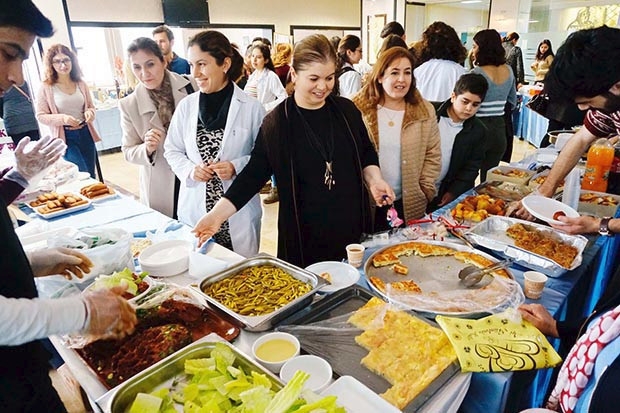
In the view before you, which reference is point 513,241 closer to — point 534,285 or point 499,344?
point 534,285

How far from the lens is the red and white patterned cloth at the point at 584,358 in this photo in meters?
0.93

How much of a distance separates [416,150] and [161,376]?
1.66m

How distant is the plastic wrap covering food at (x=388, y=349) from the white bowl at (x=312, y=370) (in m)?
0.05

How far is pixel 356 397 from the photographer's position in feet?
2.87

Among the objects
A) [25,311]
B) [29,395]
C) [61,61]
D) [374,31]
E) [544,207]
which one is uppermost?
[374,31]

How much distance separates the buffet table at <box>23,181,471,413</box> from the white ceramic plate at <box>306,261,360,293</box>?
0.32m

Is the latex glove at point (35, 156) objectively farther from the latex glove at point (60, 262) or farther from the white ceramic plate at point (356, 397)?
the white ceramic plate at point (356, 397)

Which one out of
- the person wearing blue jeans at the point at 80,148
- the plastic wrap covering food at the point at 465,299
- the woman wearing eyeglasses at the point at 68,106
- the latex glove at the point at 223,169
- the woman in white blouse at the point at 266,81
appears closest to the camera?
the plastic wrap covering food at the point at 465,299

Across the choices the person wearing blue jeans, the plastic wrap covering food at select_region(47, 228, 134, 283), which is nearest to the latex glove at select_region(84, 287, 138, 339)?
the plastic wrap covering food at select_region(47, 228, 134, 283)

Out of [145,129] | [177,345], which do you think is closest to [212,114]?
[145,129]

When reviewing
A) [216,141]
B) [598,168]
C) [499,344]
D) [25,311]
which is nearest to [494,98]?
[598,168]

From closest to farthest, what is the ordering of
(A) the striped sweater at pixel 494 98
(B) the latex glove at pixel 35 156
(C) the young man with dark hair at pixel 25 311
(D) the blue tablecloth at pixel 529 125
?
1. (C) the young man with dark hair at pixel 25 311
2. (B) the latex glove at pixel 35 156
3. (A) the striped sweater at pixel 494 98
4. (D) the blue tablecloth at pixel 529 125

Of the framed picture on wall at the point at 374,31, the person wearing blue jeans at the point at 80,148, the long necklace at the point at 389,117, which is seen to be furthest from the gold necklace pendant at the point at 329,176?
the framed picture on wall at the point at 374,31

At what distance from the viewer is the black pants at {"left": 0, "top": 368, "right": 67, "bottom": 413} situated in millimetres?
916
